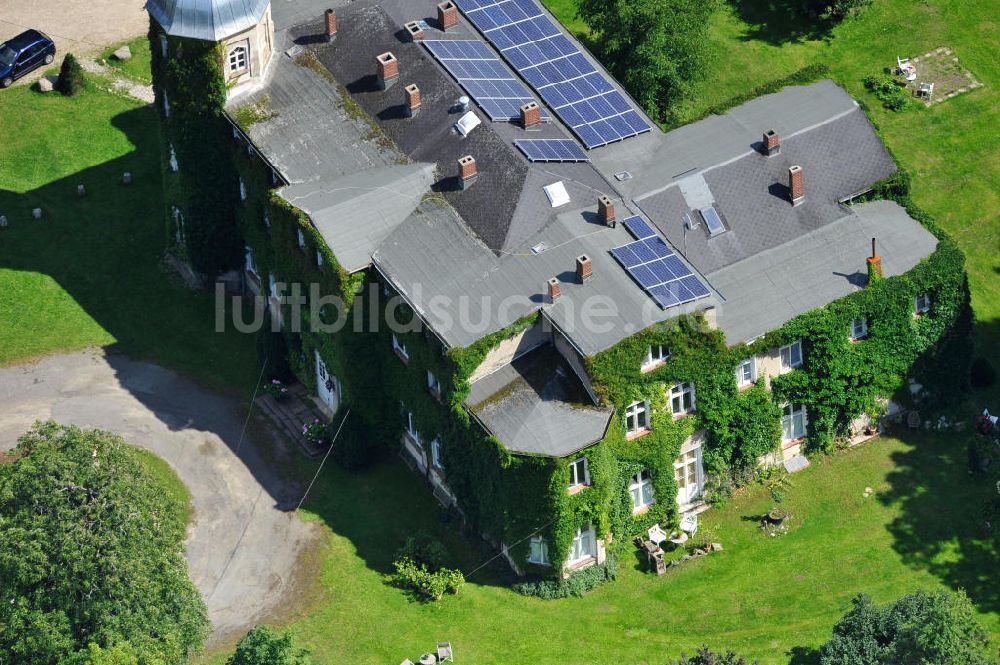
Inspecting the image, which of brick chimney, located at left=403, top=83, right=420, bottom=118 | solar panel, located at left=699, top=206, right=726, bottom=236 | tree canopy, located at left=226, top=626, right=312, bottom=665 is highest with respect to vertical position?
brick chimney, located at left=403, top=83, right=420, bottom=118

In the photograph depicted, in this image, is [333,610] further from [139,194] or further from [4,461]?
[139,194]

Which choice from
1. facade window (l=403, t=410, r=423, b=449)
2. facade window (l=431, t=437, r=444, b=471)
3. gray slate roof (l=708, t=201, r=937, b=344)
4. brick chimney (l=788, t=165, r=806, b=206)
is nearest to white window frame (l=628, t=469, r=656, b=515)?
gray slate roof (l=708, t=201, r=937, b=344)

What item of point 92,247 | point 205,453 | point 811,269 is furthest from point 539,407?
point 92,247

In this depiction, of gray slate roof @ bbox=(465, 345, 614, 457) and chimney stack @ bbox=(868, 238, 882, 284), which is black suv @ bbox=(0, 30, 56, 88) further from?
chimney stack @ bbox=(868, 238, 882, 284)

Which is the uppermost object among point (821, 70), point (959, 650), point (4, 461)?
point (821, 70)

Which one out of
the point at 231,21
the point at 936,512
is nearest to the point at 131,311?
the point at 231,21

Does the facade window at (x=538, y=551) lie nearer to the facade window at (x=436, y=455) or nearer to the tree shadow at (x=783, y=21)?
the facade window at (x=436, y=455)

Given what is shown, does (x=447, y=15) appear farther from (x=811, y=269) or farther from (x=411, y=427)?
(x=811, y=269)
